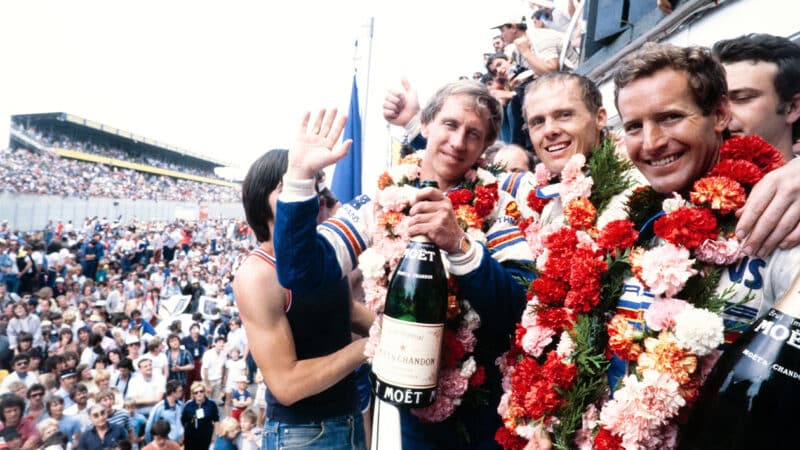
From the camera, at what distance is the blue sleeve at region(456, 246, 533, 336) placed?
1.78 meters

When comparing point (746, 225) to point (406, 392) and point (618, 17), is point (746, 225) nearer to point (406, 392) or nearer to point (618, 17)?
point (406, 392)

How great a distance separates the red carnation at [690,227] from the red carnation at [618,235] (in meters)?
0.14

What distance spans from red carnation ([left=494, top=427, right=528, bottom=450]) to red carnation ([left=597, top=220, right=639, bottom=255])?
73 centimetres

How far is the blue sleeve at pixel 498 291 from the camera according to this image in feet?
5.84

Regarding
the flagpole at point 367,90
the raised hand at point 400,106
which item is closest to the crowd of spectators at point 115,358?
the flagpole at point 367,90

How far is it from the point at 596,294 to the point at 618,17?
5.73 metres

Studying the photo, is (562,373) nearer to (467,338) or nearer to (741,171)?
(467,338)

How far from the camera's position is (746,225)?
1.30 m

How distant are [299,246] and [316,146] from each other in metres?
0.42

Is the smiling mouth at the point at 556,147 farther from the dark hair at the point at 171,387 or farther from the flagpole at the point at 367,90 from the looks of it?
the dark hair at the point at 171,387

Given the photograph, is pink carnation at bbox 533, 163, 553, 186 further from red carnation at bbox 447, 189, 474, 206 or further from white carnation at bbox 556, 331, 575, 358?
white carnation at bbox 556, 331, 575, 358

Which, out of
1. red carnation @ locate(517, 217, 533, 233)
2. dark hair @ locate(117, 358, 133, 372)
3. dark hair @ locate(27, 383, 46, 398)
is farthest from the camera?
dark hair @ locate(117, 358, 133, 372)

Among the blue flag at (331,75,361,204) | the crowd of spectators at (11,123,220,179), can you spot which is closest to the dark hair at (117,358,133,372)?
the blue flag at (331,75,361,204)

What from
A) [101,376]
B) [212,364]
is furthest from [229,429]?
[212,364]
